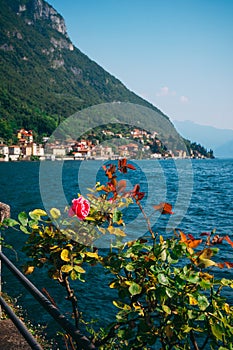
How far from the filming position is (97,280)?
9.17 m

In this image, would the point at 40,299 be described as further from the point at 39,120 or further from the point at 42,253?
the point at 39,120

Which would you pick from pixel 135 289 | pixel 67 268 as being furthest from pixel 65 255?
pixel 135 289

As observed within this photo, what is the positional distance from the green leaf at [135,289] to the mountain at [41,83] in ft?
349

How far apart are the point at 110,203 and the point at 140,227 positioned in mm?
13341

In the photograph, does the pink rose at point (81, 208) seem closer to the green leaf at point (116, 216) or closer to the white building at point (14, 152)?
the green leaf at point (116, 216)

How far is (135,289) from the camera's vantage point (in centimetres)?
158

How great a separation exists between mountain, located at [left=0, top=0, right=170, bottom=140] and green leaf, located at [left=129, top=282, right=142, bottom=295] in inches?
4190

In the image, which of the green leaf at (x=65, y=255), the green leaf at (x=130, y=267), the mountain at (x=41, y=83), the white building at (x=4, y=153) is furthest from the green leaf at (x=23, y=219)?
the mountain at (x=41, y=83)

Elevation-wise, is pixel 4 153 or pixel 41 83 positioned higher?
pixel 41 83

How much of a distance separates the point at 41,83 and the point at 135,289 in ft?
494

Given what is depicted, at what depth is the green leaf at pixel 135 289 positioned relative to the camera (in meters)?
1.58

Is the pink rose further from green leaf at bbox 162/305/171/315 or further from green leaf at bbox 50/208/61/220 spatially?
green leaf at bbox 162/305/171/315

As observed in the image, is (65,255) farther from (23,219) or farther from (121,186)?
(121,186)

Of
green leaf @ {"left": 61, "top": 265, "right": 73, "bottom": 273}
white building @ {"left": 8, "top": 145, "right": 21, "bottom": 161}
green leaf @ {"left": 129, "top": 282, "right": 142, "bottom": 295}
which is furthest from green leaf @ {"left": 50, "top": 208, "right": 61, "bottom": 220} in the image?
white building @ {"left": 8, "top": 145, "right": 21, "bottom": 161}
